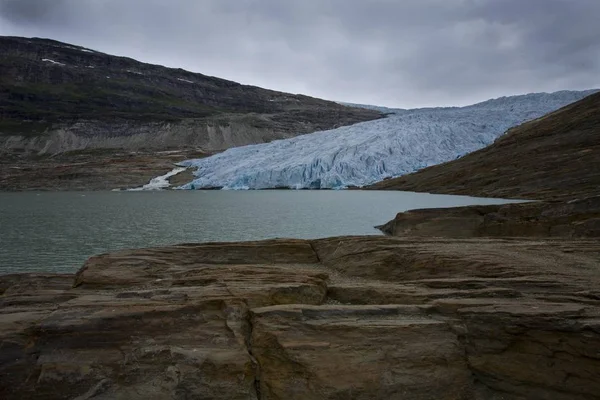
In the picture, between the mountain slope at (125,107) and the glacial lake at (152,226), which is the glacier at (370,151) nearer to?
the glacial lake at (152,226)

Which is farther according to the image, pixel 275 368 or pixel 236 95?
pixel 236 95

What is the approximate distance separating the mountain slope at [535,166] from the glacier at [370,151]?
473cm

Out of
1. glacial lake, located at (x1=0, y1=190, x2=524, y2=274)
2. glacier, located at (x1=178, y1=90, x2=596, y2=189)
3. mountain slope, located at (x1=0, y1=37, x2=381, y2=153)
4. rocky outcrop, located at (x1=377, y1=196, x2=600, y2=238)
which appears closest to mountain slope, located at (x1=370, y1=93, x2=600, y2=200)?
glacier, located at (x1=178, y1=90, x2=596, y2=189)

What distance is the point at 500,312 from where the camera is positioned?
6250mm

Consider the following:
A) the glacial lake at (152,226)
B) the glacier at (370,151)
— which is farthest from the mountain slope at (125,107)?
the glacial lake at (152,226)

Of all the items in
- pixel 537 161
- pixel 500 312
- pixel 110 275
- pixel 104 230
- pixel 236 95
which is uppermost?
pixel 236 95

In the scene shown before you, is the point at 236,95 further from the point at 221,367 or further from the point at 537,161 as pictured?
the point at 221,367

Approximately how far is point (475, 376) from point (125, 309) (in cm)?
489

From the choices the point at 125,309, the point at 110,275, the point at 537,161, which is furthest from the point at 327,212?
the point at 125,309

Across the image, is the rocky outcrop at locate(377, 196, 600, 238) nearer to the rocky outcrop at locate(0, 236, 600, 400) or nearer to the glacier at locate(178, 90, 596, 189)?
the rocky outcrop at locate(0, 236, 600, 400)

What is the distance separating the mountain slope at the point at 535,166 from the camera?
104ft

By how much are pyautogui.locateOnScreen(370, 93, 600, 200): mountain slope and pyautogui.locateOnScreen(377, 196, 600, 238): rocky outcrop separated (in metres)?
12.1

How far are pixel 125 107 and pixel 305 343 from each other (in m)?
139

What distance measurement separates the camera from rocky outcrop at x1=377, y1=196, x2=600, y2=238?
1435 cm
